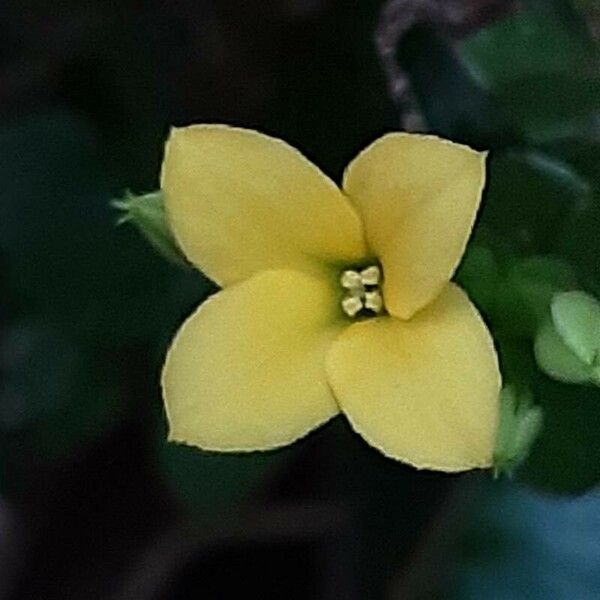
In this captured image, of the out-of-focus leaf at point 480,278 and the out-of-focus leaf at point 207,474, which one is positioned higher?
the out-of-focus leaf at point 480,278

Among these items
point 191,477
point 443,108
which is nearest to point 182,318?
point 191,477

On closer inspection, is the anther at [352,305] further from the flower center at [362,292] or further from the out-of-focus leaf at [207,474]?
the out-of-focus leaf at [207,474]

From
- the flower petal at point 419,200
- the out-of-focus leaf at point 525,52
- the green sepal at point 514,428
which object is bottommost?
the green sepal at point 514,428

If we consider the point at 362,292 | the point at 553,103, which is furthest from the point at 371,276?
the point at 553,103

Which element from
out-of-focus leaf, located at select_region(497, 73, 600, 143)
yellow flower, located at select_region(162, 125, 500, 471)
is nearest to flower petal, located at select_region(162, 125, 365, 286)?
yellow flower, located at select_region(162, 125, 500, 471)

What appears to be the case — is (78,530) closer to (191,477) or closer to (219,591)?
(219,591)

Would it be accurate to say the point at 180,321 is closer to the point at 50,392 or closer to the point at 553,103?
the point at 50,392

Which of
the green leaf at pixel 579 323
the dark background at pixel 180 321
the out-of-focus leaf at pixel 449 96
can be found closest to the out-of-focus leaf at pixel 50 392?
the dark background at pixel 180 321

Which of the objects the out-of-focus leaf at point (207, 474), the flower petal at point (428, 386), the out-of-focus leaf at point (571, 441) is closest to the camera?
the flower petal at point (428, 386)
